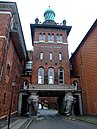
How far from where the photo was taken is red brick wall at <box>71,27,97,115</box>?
63.6 ft

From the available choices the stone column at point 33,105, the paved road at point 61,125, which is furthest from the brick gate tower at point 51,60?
the paved road at point 61,125

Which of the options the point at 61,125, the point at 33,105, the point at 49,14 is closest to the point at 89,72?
the point at 33,105

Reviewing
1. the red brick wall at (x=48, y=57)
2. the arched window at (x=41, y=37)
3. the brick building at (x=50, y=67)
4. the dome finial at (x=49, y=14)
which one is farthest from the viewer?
the dome finial at (x=49, y=14)

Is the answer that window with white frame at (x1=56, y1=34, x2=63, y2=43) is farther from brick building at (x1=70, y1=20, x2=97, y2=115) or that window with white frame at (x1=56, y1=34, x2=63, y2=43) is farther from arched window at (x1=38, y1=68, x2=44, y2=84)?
arched window at (x1=38, y1=68, x2=44, y2=84)

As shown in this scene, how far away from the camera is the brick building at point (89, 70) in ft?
63.8

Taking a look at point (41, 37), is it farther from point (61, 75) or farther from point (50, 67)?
point (61, 75)

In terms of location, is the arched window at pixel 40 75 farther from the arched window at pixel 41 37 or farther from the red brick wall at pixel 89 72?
the red brick wall at pixel 89 72

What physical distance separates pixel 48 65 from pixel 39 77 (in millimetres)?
2939

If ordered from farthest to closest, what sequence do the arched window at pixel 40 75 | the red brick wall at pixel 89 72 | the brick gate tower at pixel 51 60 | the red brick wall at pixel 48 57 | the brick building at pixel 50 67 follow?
the red brick wall at pixel 48 57 < the arched window at pixel 40 75 < the brick gate tower at pixel 51 60 < the red brick wall at pixel 89 72 < the brick building at pixel 50 67

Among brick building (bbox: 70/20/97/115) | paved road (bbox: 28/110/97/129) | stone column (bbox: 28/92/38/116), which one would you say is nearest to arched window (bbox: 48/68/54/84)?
brick building (bbox: 70/20/97/115)

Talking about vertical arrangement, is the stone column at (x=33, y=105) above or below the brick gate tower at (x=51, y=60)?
below

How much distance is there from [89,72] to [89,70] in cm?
32

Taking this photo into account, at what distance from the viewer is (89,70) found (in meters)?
21.5

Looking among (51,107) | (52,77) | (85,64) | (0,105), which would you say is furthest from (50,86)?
(51,107)
